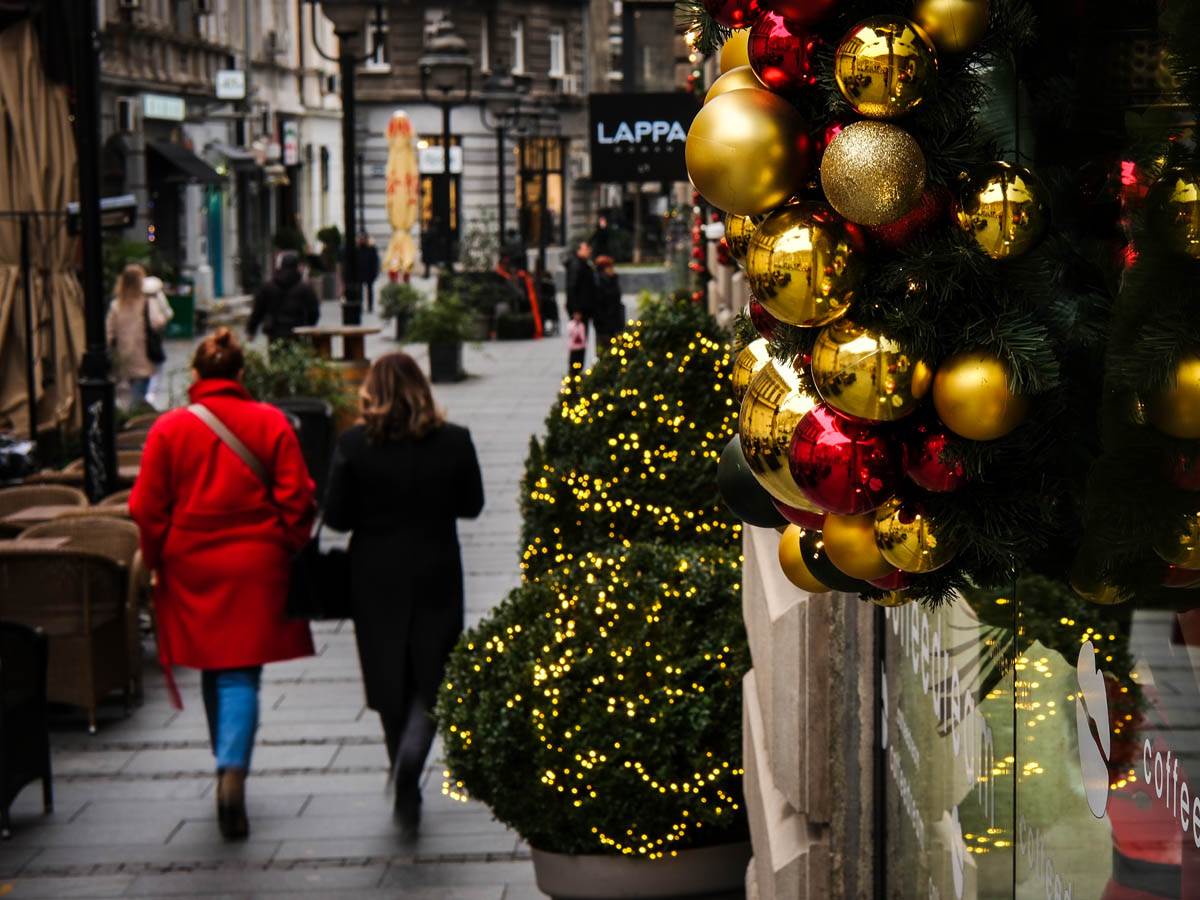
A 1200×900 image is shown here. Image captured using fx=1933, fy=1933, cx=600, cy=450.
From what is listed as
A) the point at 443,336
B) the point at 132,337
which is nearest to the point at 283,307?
the point at 443,336

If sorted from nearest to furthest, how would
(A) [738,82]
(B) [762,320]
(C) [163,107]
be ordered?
1. (A) [738,82]
2. (B) [762,320]
3. (C) [163,107]

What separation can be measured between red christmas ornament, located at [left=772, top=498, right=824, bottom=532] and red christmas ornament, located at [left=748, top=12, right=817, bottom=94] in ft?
1.49

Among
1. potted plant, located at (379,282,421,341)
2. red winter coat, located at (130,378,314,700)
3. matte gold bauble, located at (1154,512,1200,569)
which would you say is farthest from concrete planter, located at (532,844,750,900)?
potted plant, located at (379,282,421,341)

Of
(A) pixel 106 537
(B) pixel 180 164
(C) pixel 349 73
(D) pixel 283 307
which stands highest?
(C) pixel 349 73

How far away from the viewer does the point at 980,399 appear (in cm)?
167

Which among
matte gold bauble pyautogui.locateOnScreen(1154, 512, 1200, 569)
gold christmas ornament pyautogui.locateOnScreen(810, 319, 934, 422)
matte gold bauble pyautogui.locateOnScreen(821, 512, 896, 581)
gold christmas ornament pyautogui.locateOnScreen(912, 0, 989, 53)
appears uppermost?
gold christmas ornament pyautogui.locateOnScreen(912, 0, 989, 53)

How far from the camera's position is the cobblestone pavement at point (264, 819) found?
6840 millimetres

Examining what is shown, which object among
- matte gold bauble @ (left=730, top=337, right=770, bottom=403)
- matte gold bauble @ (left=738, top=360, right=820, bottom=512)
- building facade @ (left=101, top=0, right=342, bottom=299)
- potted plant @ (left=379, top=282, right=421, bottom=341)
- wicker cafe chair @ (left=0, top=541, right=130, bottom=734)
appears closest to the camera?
matte gold bauble @ (left=738, top=360, right=820, bottom=512)

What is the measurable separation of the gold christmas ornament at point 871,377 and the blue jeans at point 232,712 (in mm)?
5972

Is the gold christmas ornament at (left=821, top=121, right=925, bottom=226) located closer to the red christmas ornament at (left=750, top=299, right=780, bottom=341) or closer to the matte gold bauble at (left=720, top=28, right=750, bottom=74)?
the red christmas ornament at (left=750, top=299, right=780, bottom=341)

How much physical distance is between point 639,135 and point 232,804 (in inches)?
266

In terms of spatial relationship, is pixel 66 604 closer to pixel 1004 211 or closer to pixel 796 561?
pixel 796 561

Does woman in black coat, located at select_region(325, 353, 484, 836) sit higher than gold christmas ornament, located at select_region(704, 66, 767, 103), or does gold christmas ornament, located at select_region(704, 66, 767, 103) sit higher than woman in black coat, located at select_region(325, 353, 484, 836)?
gold christmas ornament, located at select_region(704, 66, 767, 103)

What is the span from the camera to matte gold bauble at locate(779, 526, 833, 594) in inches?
88.8
